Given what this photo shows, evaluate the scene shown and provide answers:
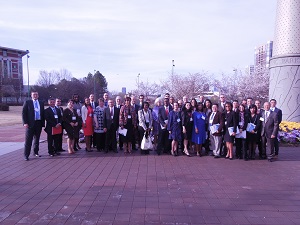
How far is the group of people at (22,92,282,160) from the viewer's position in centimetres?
768

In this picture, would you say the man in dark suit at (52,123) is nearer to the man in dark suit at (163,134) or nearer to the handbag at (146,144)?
the handbag at (146,144)

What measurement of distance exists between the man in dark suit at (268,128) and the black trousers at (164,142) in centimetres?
303

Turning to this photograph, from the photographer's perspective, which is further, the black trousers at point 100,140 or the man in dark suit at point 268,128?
the black trousers at point 100,140

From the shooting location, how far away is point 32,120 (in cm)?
769

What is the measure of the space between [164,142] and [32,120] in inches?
171

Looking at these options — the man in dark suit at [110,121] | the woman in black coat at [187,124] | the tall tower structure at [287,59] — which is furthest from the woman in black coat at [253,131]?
the tall tower structure at [287,59]

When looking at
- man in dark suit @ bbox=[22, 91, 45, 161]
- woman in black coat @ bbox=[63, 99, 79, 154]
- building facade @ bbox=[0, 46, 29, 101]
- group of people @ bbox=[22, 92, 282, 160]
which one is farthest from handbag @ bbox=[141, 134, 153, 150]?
building facade @ bbox=[0, 46, 29, 101]

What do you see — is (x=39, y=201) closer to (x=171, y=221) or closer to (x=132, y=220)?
(x=132, y=220)

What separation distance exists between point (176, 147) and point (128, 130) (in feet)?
5.73

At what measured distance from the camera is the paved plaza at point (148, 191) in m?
3.91

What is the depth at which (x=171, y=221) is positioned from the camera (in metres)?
3.75

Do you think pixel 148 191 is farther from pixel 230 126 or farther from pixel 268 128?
pixel 268 128

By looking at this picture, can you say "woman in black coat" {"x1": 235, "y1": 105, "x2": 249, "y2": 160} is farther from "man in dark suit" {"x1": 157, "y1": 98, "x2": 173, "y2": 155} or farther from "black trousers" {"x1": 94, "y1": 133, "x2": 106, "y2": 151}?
"black trousers" {"x1": 94, "y1": 133, "x2": 106, "y2": 151}

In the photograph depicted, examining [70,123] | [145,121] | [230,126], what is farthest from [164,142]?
[70,123]
